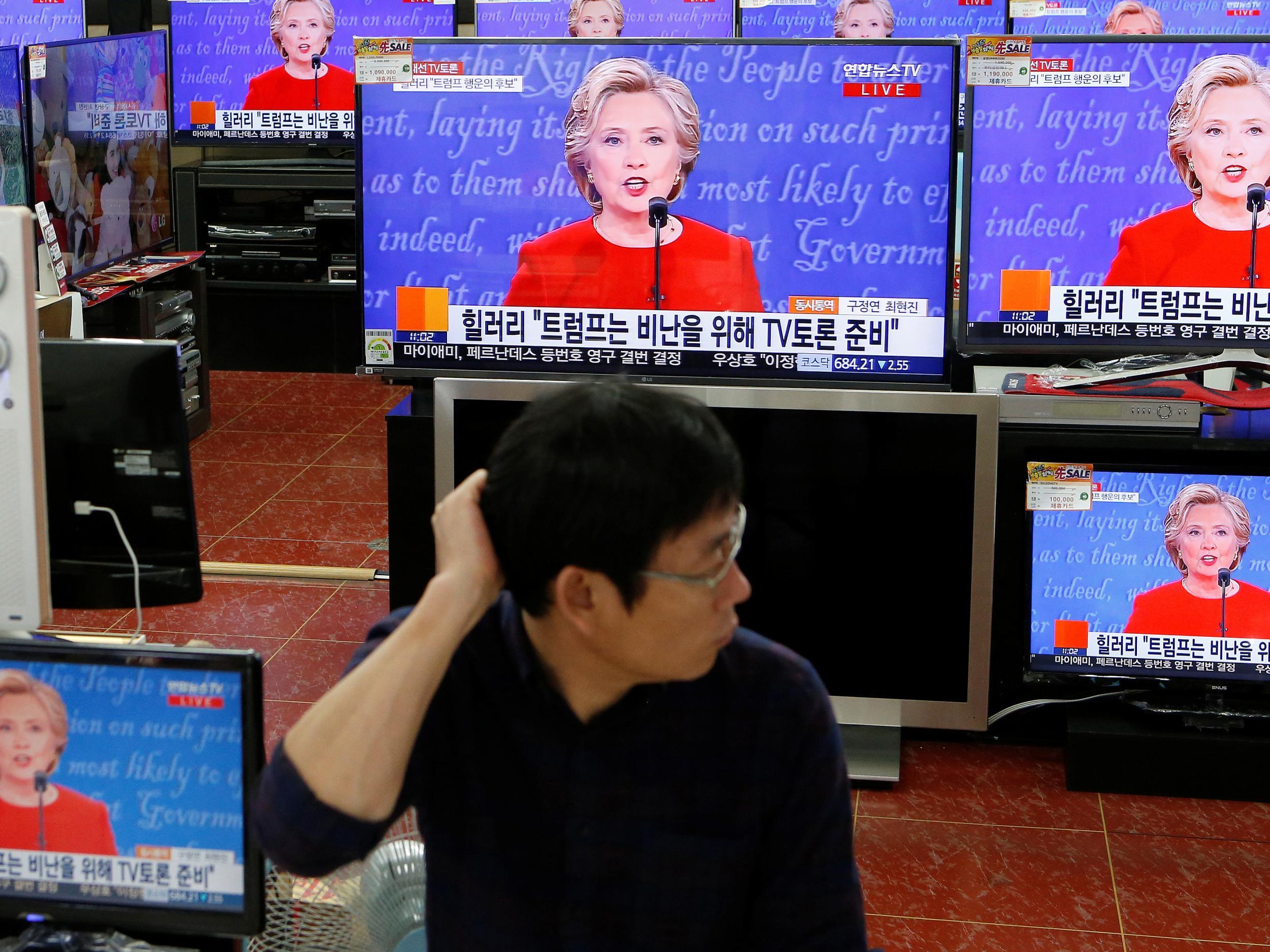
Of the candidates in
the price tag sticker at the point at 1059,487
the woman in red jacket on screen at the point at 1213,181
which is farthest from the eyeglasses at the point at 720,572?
the woman in red jacket on screen at the point at 1213,181

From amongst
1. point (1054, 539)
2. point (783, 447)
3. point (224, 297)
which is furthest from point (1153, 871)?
point (224, 297)

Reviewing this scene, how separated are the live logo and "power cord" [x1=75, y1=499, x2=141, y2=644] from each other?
1.92 m

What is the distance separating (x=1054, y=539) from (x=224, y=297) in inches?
200

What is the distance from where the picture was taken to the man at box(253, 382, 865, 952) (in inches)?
51.7

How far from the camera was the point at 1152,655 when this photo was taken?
10.6 feet

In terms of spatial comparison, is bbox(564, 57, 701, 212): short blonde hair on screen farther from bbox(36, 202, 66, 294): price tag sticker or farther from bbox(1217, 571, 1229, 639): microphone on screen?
bbox(36, 202, 66, 294): price tag sticker

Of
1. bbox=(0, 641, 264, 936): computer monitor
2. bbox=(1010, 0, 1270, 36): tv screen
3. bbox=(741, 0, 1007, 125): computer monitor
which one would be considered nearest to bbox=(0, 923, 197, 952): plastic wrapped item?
bbox=(0, 641, 264, 936): computer monitor

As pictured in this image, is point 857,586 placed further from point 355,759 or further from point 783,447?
point 355,759

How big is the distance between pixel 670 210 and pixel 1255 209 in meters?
1.25

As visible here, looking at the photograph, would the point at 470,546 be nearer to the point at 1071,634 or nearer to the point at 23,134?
the point at 1071,634

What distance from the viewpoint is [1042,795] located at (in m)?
3.27

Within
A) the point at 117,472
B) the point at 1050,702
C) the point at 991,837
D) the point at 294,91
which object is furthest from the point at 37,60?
the point at 991,837

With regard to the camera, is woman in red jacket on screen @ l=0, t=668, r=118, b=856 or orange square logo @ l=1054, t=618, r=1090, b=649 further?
orange square logo @ l=1054, t=618, r=1090, b=649

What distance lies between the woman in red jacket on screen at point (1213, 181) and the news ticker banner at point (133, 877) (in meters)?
2.39
